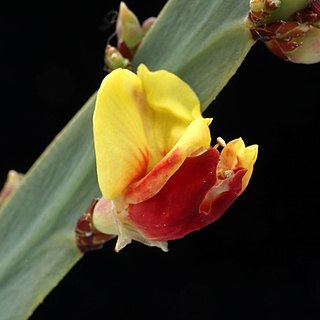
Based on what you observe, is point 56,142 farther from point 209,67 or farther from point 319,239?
point 319,239

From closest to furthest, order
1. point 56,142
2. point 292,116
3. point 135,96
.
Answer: point 135,96 → point 56,142 → point 292,116

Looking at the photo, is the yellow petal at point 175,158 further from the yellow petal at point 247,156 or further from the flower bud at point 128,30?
the flower bud at point 128,30

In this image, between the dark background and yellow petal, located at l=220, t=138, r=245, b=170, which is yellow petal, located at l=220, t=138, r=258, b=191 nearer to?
yellow petal, located at l=220, t=138, r=245, b=170

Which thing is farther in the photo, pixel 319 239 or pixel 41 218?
pixel 319 239

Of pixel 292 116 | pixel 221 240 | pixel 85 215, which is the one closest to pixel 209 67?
pixel 85 215

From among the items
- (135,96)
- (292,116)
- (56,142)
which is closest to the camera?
(135,96)

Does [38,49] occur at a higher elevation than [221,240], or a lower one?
higher

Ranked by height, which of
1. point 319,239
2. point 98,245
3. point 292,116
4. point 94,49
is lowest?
point 319,239
